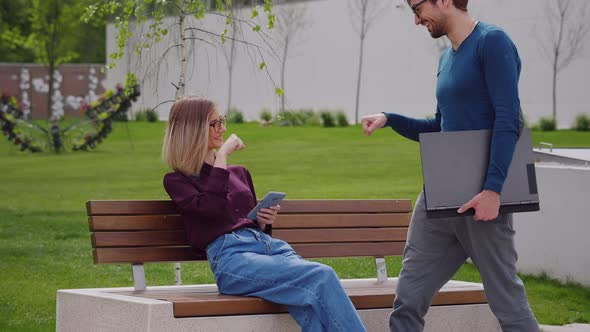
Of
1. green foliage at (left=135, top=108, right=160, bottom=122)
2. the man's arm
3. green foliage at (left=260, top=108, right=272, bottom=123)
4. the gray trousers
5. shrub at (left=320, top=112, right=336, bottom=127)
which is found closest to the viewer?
the gray trousers

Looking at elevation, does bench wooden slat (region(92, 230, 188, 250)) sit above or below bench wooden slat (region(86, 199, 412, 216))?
below

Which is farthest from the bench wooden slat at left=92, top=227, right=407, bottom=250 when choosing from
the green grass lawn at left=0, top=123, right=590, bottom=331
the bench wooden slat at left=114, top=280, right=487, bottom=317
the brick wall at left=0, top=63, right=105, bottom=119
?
the brick wall at left=0, top=63, right=105, bottom=119

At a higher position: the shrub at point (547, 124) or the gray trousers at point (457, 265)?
the gray trousers at point (457, 265)

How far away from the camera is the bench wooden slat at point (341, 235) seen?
6188 mm

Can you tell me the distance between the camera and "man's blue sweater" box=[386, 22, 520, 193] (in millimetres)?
4426

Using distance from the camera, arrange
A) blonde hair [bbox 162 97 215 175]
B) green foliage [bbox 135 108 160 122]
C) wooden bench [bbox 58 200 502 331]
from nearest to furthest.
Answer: wooden bench [bbox 58 200 502 331] → blonde hair [bbox 162 97 215 175] → green foliage [bbox 135 108 160 122]

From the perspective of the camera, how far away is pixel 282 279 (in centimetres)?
507

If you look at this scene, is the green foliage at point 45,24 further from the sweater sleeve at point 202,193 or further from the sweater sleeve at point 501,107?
the sweater sleeve at point 501,107

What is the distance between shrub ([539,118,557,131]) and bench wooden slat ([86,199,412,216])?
16.6 meters

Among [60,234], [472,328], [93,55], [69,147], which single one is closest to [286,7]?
[69,147]

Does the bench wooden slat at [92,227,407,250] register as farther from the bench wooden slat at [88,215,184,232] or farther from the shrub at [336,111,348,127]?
the shrub at [336,111,348,127]

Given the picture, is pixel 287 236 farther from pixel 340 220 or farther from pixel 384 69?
pixel 384 69

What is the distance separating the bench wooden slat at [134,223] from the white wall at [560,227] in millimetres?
3984

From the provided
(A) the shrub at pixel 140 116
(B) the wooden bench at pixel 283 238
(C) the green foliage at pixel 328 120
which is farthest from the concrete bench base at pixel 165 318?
(A) the shrub at pixel 140 116
